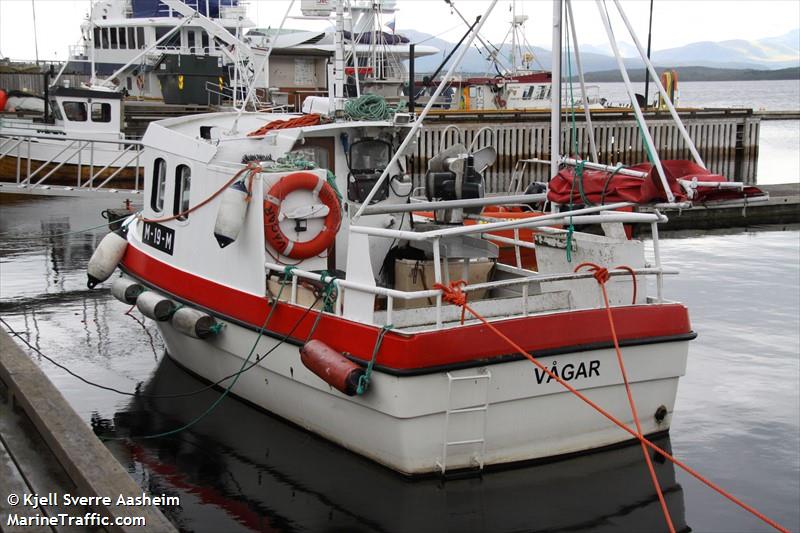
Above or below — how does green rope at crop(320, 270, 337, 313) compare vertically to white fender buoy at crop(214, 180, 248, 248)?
below

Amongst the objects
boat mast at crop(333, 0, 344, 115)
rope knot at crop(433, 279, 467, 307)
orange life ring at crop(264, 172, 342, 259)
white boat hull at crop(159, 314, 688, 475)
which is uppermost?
boat mast at crop(333, 0, 344, 115)

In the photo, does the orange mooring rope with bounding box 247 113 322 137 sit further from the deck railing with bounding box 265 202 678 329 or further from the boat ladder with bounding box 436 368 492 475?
the boat ladder with bounding box 436 368 492 475

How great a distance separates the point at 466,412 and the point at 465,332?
2.08 ft

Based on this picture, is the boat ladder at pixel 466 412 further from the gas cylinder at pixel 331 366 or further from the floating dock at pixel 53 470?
the floating dock at pixel 53 470

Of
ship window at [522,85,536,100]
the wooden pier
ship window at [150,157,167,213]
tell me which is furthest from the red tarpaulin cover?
ship window at [522,85,536,100]

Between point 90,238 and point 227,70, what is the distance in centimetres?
1891

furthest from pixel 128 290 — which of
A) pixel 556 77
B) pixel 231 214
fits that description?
pixel 556 77

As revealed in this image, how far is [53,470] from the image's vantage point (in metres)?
5.65

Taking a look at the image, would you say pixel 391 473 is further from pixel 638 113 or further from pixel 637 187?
pixel 638 113

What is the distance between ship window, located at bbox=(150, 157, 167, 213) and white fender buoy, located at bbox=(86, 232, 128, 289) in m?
0.75

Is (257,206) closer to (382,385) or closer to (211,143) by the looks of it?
(211,143)

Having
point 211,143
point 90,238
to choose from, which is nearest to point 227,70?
point 90,238

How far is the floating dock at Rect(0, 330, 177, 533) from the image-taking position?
4844 mm

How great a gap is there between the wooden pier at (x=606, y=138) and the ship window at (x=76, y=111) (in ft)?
29.0
